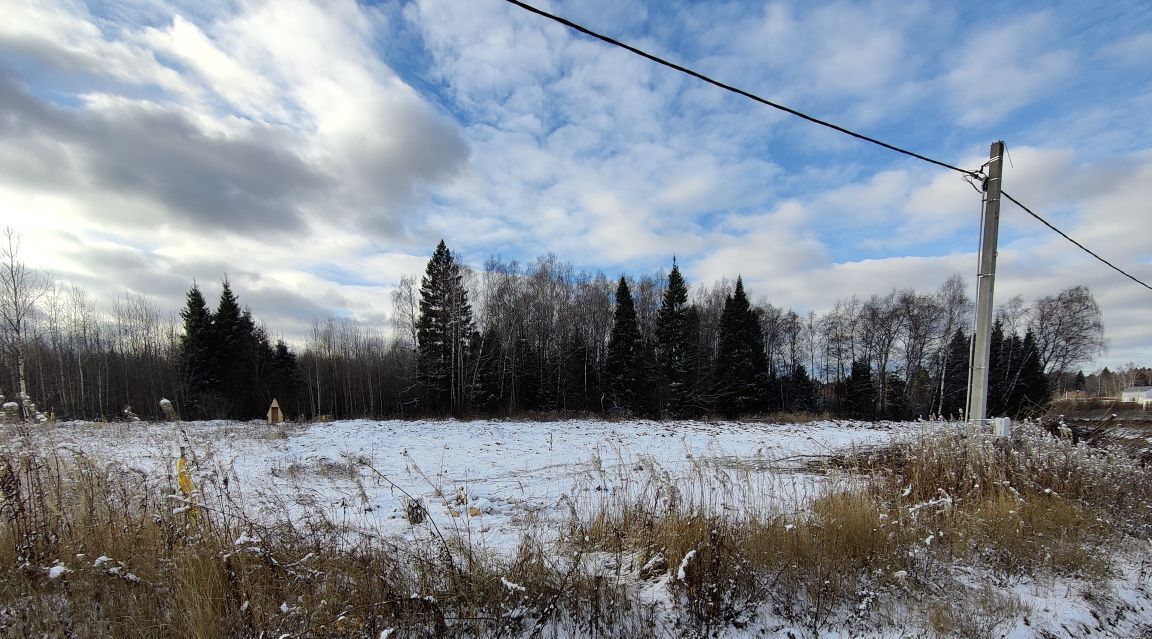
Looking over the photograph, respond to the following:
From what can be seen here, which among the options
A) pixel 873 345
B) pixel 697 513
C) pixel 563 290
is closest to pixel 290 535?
pixel 697 513

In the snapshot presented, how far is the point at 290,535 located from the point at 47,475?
6.54 ft

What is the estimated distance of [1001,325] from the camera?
129 ft

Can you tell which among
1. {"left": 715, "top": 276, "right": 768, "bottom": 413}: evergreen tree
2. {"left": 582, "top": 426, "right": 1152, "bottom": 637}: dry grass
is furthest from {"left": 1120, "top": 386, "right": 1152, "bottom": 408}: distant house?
{"left": 582, "top": 426, "right": 1152, "bottom": 637}: dry grass

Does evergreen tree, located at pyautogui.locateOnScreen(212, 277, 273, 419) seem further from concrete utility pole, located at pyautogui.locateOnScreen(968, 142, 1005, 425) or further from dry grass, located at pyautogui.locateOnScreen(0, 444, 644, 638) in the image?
concrete utility pole, located at pyautogui.locateOnScreen(968, 142, 1005, 425)

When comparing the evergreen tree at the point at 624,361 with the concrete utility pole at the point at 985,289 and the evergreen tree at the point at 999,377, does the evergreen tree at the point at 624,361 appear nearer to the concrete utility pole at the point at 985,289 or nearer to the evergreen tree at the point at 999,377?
the evergreen tree at the point at 999,377

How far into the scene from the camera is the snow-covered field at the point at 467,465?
175 inches

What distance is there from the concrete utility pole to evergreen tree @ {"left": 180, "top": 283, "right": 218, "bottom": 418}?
39.9m

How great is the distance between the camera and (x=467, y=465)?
10.7 metres

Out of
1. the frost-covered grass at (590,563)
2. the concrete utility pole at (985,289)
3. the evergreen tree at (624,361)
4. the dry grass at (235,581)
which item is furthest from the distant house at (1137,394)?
Result: the dry grass at (235,581)

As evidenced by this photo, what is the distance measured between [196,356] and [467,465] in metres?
32.2

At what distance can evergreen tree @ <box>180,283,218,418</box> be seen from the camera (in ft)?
108

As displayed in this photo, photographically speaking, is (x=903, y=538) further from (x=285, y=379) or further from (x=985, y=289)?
(x=285, y=379)

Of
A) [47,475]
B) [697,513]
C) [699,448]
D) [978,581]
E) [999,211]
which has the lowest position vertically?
[699,448]

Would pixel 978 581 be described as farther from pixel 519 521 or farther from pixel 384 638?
pixel 384 638
